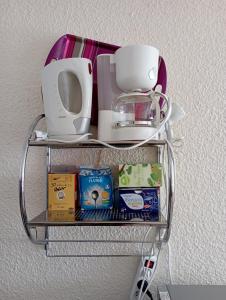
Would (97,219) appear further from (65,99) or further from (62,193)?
(65,99)

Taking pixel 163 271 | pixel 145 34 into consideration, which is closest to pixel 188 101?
pixel 145 34

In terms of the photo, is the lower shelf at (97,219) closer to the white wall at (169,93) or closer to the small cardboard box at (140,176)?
the small cardboard box at (140,176)

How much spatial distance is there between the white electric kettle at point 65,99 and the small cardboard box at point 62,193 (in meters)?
0.13

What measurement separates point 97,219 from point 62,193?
14 centimetres

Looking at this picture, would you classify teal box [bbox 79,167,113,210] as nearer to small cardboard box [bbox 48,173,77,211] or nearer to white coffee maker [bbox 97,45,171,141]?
small cardboard box [bbox 48,173,77,211]

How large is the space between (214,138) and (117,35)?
479 mm

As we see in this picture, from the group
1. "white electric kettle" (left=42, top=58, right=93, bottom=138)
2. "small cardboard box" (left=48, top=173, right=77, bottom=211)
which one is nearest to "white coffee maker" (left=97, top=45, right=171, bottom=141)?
"white electric kettle" (left=42, top=58, right=93, bottom=138)

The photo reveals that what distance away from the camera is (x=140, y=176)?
75 cm

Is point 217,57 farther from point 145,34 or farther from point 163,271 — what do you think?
point 163,271

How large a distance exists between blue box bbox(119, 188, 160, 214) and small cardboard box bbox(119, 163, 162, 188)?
0.01 m

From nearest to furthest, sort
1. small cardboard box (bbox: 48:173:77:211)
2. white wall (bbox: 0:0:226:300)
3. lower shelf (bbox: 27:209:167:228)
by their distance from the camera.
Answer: lower shelf (bbox: 27:209:167:228) → small cardboard box (bbox: 48:173:77:211) → white wall (bbox: 0:0:226:300)

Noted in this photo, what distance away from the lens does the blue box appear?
0.74m

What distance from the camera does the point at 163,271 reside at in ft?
2.88

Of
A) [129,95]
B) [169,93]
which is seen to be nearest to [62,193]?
[129,95]
